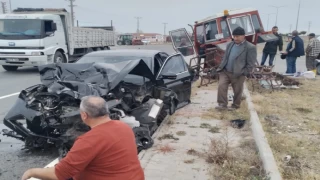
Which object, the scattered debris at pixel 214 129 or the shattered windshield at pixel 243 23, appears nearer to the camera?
the scattered debris at pixel 214 129

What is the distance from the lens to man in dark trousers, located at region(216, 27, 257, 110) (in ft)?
24.4

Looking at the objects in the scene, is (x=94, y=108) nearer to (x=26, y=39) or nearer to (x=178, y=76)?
(x=178, y=76)

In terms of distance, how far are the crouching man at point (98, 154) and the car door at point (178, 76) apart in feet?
13.3

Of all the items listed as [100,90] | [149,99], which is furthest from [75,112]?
[149,99]

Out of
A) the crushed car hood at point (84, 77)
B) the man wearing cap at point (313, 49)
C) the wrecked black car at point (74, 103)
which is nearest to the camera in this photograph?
the wrecked black car at point (74, 103)

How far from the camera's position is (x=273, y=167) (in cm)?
420

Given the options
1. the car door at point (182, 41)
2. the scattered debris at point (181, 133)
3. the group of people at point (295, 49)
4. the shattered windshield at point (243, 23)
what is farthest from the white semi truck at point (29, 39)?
the scattered debris at point (181, 133)

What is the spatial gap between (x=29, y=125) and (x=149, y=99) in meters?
2.00

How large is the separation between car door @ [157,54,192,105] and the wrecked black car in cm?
65

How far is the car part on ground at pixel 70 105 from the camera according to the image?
4711 mm

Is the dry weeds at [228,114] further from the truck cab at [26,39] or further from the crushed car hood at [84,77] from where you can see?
the truck cab at [26,39]

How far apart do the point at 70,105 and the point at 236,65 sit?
3945 millimetres

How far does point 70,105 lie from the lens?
489 centimetres

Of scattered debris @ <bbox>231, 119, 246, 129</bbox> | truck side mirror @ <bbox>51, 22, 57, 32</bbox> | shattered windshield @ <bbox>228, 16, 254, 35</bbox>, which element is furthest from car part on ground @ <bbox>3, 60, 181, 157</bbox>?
truck side mirror @ <bbox>51, 22, 57, 32</bbox>
